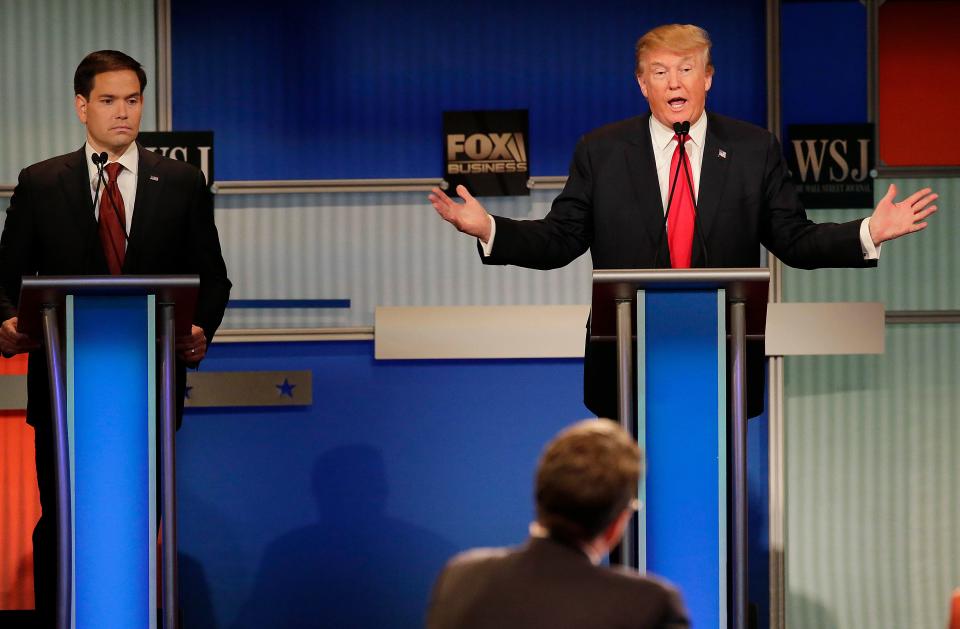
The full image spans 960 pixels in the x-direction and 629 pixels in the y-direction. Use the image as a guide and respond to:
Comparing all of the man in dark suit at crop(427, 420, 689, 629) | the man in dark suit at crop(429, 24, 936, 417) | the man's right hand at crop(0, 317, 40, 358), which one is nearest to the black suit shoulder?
the man's right hand at crop(0, 317, 40, 358)

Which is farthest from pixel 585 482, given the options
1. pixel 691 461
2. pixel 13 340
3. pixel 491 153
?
pixel 491 153

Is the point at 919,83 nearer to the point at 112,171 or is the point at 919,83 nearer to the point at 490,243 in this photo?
the point at 490,243

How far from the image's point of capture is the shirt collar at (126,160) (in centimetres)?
368

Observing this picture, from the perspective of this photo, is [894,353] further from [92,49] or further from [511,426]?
[92,49]

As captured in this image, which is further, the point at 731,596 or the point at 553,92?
the point at 553,92

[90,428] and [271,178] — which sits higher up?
[271,178]

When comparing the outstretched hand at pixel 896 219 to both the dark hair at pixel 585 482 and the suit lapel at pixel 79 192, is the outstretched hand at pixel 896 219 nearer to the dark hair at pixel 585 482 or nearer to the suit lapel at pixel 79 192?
the dark hair at pixel 585 482

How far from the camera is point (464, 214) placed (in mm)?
3172

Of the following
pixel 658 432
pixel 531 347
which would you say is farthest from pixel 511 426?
pixel 658 432

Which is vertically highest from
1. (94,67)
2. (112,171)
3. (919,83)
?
(919,83)

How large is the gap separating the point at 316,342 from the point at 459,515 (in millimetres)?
858

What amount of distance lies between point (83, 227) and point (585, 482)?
2.27 m

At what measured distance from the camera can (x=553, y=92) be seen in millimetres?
5016

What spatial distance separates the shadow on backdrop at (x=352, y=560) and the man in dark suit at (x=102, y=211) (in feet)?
4.72
